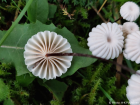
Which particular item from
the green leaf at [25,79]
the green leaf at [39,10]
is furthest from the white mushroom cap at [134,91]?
the green leaf at [39,10]

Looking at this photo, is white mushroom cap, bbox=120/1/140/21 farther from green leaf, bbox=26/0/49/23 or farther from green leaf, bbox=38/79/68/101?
green leaf, bbox=38/79/68/101

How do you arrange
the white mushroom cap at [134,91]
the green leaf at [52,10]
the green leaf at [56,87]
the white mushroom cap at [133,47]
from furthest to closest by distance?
the green leaf at [52,10] < the green leaf at [56,87] < the white mushroom cap at [133,47] < the white mushroom cap at [134,91]

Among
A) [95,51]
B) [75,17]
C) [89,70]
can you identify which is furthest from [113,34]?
[75,17]

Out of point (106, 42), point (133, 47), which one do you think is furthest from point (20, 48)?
point (133, 47)

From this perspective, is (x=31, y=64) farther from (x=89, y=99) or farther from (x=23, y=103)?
(x=89, y=99)

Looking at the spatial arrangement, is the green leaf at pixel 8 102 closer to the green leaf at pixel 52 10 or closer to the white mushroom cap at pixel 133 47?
the green leaf at pixel 52 10

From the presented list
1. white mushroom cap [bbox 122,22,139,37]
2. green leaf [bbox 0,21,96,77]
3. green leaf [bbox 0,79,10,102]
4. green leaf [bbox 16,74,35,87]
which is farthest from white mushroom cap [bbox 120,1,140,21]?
green leaf [bbox 0,79,10,102]
